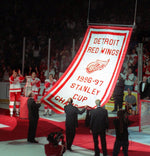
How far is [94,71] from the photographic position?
Answer: 8953 mm

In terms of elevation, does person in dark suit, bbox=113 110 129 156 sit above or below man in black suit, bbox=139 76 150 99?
below

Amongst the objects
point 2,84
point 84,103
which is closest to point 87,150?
point 84,103

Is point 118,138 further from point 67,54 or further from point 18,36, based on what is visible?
point 18,36

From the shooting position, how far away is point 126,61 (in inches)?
632

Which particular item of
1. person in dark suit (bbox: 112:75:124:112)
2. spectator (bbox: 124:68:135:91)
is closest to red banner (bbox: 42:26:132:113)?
person in dark suit (bbox: 112:75:124:112)

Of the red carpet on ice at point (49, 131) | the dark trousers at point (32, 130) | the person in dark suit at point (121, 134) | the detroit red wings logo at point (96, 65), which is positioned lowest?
the red carpet on ice at point (49, 131)

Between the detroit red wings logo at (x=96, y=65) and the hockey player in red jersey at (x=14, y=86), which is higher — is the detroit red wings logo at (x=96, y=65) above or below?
above

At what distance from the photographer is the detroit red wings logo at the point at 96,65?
29.3ft

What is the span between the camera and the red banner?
339 inches

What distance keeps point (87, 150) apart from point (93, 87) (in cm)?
197

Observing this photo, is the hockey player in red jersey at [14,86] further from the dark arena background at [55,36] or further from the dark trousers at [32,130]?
the dark trousers at [32,130]

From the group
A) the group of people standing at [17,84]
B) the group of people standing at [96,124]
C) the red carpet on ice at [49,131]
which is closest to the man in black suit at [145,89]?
the red carpet on ice at [49,131]

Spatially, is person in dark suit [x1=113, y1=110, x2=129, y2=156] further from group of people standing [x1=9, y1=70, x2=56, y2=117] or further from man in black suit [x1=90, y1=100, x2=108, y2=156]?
group of people standing [x1=9, y1=70, x2=56, y2=117]

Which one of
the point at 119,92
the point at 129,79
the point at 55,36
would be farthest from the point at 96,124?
the point at 55,36
